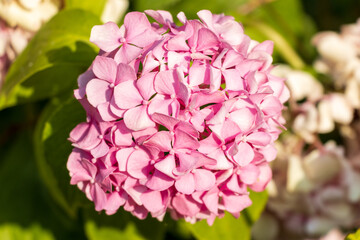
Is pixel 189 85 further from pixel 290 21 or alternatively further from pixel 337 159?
pixel 290 21

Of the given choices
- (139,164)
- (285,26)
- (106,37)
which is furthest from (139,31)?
(285,26)

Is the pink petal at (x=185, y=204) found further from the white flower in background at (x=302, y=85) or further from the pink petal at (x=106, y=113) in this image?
the white flower in background at (x=302, y=85)

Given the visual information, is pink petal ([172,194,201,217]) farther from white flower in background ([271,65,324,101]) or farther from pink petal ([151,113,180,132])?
white flower in background ([271,65,324,101])

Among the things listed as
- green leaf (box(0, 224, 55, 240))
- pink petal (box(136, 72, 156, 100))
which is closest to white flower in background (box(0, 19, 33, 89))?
green leaf (box(0, 224, 55, 240))

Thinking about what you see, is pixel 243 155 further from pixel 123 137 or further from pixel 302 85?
pixel 302 85

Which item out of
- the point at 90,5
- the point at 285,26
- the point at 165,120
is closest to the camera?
the point at 165,120

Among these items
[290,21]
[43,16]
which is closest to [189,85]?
[43,16]
